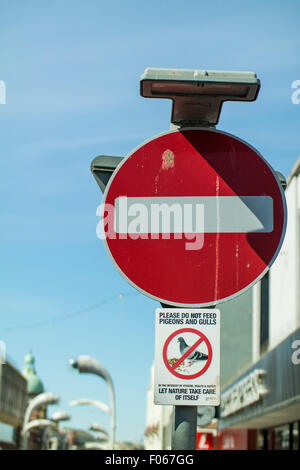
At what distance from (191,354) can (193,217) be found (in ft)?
1.37

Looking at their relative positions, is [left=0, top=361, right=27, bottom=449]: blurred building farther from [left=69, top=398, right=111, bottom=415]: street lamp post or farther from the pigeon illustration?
the pigeon illustration

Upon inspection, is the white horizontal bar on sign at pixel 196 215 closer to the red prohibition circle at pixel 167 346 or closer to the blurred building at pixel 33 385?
the red prohibition circle at pixel 167 346

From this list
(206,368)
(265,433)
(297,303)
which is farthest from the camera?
(265,433)

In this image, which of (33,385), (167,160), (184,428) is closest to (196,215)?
(167,160)

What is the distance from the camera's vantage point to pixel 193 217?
94.8 inches

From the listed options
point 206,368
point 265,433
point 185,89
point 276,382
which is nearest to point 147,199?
point 185,89

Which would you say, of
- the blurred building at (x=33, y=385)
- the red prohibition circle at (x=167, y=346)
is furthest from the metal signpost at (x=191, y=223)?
the blurred building at (x=33, y=385)

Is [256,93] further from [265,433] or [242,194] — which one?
[265,433]

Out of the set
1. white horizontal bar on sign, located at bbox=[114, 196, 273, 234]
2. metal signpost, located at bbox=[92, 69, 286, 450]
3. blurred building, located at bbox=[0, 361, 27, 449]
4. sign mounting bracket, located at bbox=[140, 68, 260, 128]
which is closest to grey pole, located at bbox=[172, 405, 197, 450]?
metal signpost, located at bbox=[92, 69, 286, 450]

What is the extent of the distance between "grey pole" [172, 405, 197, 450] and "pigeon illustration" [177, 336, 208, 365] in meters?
0.14

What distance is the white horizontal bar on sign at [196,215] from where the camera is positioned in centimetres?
240

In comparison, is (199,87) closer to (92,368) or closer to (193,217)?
(193,217)
